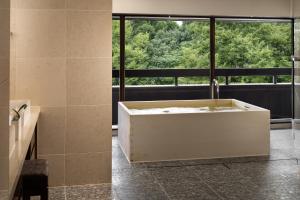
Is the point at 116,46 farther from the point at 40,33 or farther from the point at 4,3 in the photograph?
the point at 4,3

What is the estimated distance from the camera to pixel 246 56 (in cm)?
749

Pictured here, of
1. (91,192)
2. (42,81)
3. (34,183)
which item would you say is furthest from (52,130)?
(34,183)

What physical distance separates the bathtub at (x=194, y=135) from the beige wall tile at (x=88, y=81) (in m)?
1.11

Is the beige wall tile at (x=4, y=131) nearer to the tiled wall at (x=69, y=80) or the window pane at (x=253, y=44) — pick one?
the tiled wall at (x=69, y=80)

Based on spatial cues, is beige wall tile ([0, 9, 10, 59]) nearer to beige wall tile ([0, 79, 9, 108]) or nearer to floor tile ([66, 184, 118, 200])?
beige wall tile ([0, 79, 9, 108])

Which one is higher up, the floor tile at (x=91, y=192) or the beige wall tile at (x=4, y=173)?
the beige wall tile at (x=4, y=173)

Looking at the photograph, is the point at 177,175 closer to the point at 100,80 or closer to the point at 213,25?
the point at 100,80

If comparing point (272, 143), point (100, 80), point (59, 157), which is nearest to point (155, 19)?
point (272, 143)

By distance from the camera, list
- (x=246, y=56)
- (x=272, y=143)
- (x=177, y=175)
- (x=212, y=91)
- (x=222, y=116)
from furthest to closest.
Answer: (x=246, y=56), (x=212, y=91), (x=272, y=143), (x=222, y=116), (x=177, y=175)

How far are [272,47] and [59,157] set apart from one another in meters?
5.20

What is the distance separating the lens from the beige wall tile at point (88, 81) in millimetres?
3807

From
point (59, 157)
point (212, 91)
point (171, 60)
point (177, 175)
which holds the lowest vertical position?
point (177, 175)

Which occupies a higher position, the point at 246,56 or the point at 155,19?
the point at 155,19

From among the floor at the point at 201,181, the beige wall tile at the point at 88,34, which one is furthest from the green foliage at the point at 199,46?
the beige wall tile at the point at 88,34
